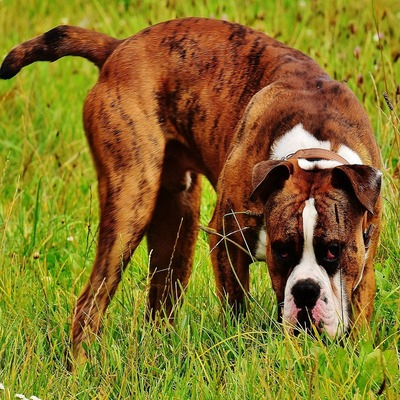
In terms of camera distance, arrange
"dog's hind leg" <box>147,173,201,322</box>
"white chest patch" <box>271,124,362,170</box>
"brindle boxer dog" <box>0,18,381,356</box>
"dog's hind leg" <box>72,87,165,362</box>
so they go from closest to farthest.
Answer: "brindle boxer dog" <box>0,18,381,356</box> → "white chest patch" <box>271,124,362,170</box> → "dog's hind leg" <box>72,87,165,362</box> → "dog's hind leg" <box>147,173,201,322</box>

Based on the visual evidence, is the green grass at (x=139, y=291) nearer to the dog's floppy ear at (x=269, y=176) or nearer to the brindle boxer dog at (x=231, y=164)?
the brindle boxer dog at (x=231, y=164)

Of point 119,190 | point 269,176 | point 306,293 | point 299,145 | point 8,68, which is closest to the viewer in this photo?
point 306,293

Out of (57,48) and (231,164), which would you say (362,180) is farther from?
(57,48)

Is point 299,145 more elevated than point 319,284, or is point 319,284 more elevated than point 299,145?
point 299,145

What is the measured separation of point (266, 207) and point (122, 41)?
1.39m

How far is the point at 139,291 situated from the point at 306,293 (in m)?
1.17

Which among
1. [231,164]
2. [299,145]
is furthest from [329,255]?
[231,164]

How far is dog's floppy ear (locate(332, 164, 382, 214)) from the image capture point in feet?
13.1

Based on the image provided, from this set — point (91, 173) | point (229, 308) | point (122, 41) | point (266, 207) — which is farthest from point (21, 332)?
point (91, 173)

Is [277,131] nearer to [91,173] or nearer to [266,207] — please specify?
[266,207]

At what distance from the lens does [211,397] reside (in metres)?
3.79

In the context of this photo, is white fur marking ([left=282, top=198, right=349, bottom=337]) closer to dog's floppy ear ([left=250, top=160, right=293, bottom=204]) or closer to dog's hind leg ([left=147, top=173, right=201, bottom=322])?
dog's floppy ear ([left=250, top=160, right=293, bottom=204])

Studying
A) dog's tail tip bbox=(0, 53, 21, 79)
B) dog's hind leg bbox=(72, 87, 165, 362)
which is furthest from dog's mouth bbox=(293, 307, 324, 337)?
dog's tail tip bbox=(0, 53, 21, 79)

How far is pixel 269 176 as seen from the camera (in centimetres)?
414
